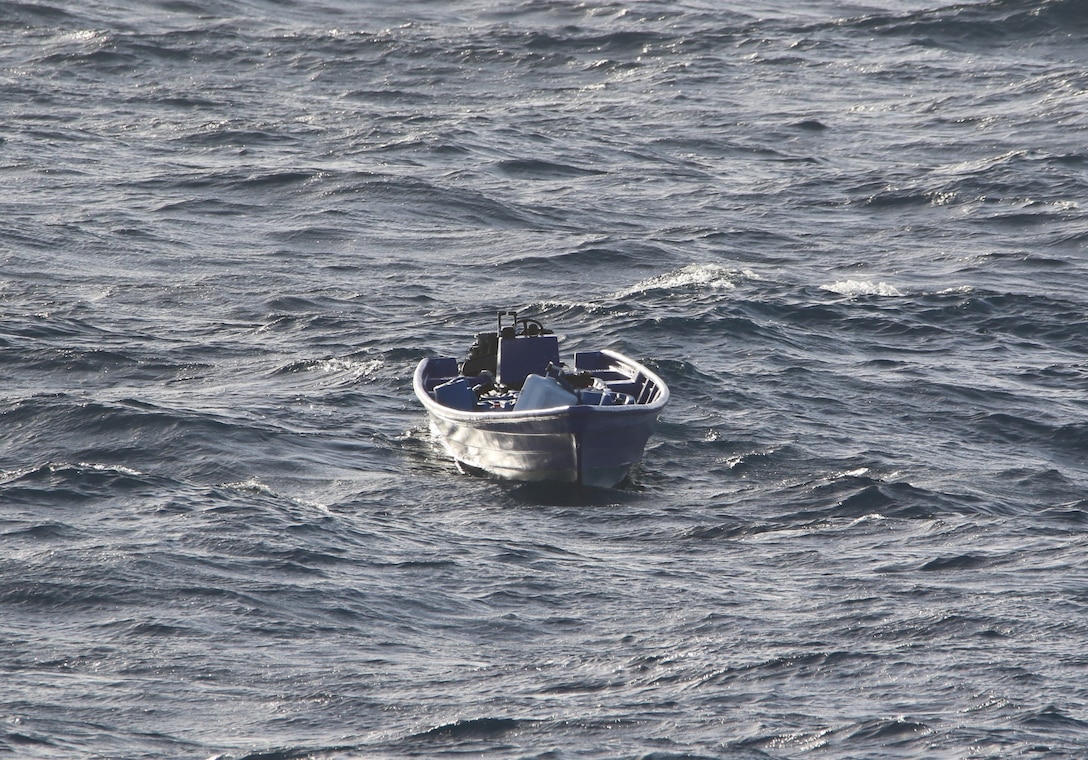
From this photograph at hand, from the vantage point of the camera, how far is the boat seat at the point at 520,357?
→ 2995 centimetres

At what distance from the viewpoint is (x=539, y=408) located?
27266 mm

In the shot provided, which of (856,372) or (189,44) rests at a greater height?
(189,44)

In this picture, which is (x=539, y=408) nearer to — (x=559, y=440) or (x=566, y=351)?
(x=559, y=440)

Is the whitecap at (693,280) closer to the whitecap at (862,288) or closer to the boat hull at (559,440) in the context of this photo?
the whitecap at (862,288)

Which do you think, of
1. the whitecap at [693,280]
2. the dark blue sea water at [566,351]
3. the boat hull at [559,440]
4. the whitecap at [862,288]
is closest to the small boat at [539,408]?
the boat hull at [559,440]

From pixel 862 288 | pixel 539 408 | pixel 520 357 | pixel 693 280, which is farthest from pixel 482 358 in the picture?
pixel 862 288

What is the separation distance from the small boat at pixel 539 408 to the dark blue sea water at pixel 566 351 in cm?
54

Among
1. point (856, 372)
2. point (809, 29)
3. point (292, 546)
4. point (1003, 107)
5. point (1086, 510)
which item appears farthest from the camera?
point (809, 29)

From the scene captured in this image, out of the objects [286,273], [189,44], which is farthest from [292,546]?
[189,44]

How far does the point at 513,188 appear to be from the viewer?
1880 inches

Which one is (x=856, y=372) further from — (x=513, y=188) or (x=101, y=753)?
(x=101, y=753)

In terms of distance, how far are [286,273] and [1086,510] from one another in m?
21.1

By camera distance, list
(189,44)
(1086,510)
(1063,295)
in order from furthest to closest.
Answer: (189,44), (1063,295), (1086,510)

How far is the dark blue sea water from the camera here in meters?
18.5
